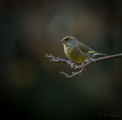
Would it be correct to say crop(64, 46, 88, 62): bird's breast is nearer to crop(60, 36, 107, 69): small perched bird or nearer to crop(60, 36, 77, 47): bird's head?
crop(60, 36, 107, 69): small perched bird

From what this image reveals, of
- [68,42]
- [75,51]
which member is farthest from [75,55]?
[68,42]

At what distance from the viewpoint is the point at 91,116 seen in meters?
6.70

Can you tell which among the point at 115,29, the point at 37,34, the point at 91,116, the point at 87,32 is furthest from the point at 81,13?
the point at 91,116

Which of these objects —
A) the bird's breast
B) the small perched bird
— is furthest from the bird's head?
the bird's breast

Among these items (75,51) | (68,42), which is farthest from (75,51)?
(68,42)

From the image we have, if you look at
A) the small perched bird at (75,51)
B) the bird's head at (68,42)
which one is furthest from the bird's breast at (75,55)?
the bird's head at (68,42)

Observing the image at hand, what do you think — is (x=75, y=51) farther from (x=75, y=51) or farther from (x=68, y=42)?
(x=68, y=42)

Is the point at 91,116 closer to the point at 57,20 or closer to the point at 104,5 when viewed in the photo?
the point at 57,20

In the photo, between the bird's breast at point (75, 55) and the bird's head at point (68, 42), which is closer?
the bird's breast at point (75, 55)

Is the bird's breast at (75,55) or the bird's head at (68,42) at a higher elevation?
the bird's head at (68,42)

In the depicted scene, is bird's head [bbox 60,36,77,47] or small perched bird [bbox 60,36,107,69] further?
bird's head [bbox 60,36,77,47]

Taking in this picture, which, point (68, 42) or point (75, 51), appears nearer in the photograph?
point (75, 51)

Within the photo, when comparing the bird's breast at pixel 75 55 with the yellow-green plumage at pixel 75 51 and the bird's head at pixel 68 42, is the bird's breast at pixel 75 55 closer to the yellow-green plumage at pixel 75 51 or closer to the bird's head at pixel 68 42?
the yellow-green plumage at pixel 75 51

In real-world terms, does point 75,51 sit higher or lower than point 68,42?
lower
